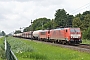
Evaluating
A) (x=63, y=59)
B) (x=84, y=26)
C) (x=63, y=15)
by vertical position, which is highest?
(x=63, y=15)

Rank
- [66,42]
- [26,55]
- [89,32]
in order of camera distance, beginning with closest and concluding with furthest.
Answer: [26,55]
[66,42]
[89,32]

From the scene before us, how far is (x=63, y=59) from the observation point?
18.6 metres

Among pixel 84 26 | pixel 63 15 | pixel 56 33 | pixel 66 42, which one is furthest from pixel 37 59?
pixel 63 15

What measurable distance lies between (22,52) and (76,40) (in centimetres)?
1963

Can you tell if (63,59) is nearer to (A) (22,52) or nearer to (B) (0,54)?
(A) (22,52)

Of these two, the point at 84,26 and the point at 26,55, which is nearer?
the point at 26,55

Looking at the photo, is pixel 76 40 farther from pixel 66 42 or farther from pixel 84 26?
pixel 84 26

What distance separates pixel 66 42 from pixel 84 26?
4826cm

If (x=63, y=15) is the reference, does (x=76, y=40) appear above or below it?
below

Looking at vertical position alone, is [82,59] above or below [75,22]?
below

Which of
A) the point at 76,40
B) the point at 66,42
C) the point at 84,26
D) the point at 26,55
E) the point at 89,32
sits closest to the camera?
the point at 26,55

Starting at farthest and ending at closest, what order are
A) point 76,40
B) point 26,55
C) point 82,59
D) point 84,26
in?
point 84,26
point 76,40
point 26,55
point 82,59

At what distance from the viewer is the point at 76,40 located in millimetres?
39531

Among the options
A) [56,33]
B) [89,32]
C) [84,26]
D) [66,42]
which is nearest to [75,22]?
[84,26]
